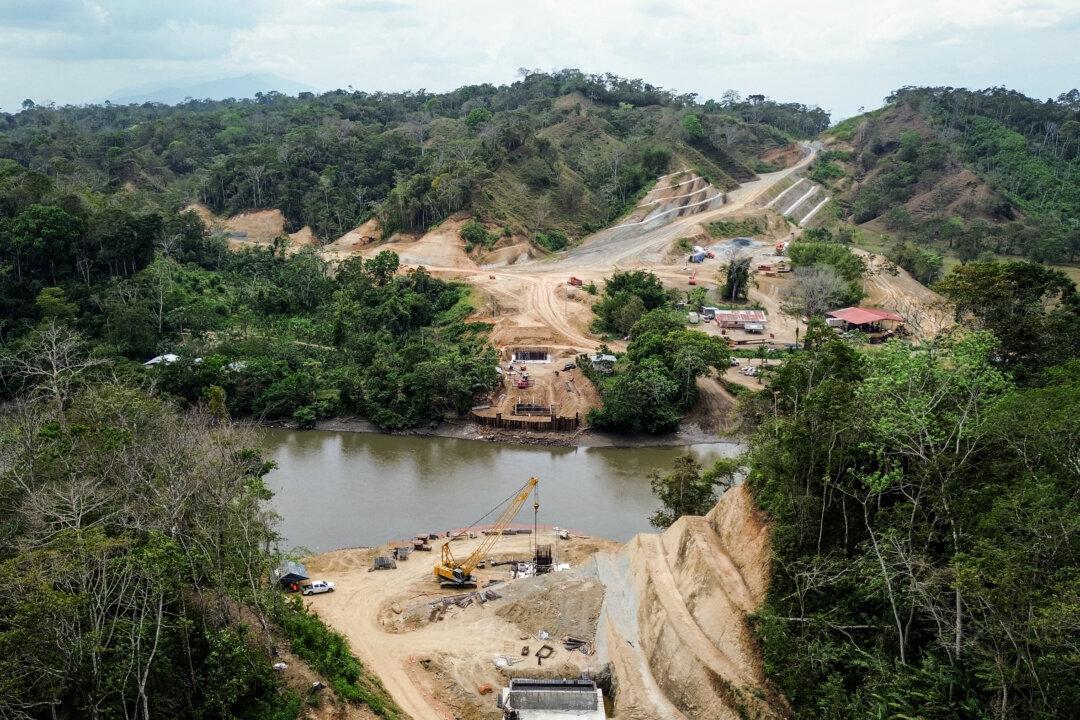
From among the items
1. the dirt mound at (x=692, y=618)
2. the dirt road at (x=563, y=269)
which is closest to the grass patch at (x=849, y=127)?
the dirt road at (x=563, y=269)

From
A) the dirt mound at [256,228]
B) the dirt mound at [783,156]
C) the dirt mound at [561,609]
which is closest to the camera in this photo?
the dirt mound at [561,609]

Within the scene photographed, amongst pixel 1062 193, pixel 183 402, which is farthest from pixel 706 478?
pixel 1062 193

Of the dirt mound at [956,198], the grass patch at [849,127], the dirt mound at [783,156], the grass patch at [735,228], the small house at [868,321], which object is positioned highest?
the grass patch at [849,127]

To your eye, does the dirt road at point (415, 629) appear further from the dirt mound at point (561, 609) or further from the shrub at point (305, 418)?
the shrub at point (305, 418)

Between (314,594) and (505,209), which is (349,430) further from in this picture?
(505,209)

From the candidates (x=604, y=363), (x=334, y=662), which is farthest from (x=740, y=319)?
(x=334, y=662)

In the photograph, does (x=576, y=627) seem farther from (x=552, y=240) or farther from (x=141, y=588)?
(x=552, y=240)

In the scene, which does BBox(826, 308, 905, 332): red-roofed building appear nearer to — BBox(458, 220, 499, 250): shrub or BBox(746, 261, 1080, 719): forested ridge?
BBox(458, 220, 499, 250): shrub

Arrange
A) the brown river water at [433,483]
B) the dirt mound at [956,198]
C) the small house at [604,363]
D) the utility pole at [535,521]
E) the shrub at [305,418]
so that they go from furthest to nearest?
the dirt mound at [956,198] → the small house at [604,363] → the shrub at [305,418] → the brown river water at [433,483] → the utility pole at [535,521]
